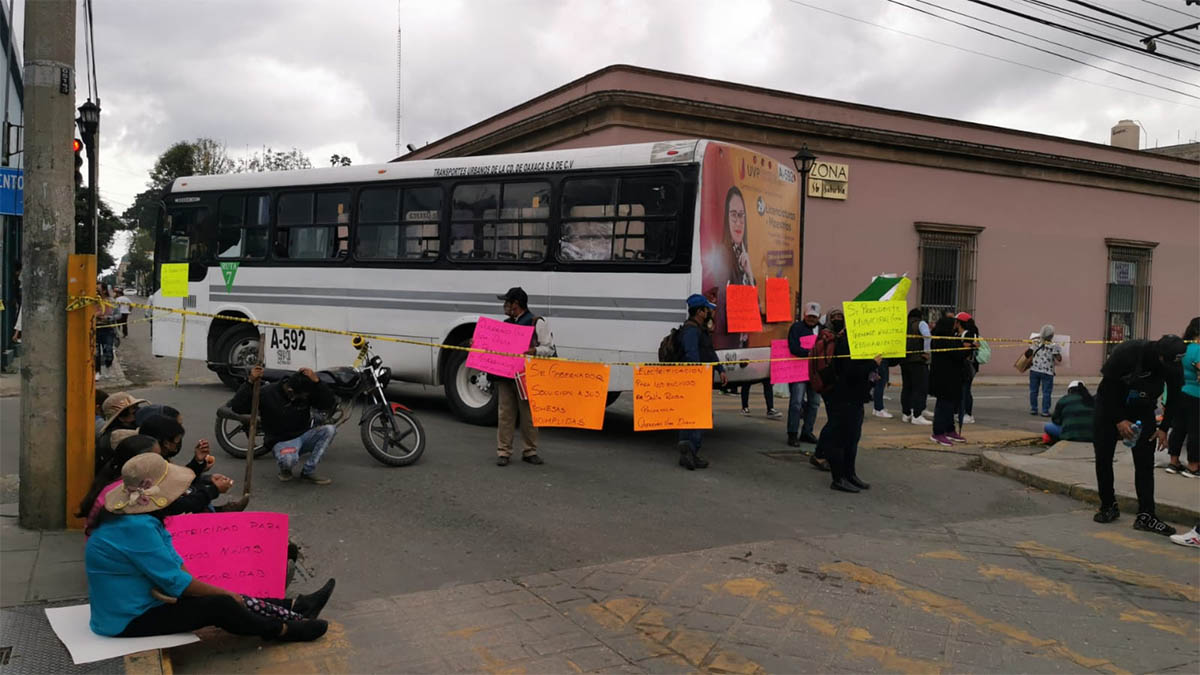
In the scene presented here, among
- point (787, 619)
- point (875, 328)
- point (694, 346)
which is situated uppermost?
point (875, 328)

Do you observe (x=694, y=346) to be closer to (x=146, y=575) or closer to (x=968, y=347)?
(x=968, y=347)

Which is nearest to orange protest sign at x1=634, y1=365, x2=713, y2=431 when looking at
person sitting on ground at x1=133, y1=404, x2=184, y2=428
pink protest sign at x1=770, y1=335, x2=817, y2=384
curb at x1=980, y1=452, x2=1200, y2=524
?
pink protest sign at x1=770, y1=335, x2=817, y2=384

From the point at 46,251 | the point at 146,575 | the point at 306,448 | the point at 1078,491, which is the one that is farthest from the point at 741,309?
the point at 146,575

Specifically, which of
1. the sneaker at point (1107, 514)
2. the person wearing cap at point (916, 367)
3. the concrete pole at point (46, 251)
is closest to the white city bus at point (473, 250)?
the person wearing cap at point (916, 367)

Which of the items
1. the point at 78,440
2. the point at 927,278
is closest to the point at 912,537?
the point at 78,440

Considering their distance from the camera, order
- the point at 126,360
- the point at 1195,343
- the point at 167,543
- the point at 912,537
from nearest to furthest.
→ the point at 167,543 < the point at 912,537 < the point at 1195,343 < the point at 126,360

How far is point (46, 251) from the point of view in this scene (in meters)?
5.78

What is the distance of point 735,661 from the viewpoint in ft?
14.1

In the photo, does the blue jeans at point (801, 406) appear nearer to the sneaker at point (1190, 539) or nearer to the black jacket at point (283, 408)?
the sneaker at point (1190, 539)

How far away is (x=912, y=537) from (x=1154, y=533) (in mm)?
2201

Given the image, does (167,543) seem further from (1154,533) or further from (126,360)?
(126,360)

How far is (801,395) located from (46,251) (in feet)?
26.1

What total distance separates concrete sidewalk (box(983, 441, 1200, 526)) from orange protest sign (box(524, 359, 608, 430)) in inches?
182

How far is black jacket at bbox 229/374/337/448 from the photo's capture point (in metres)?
7.77
